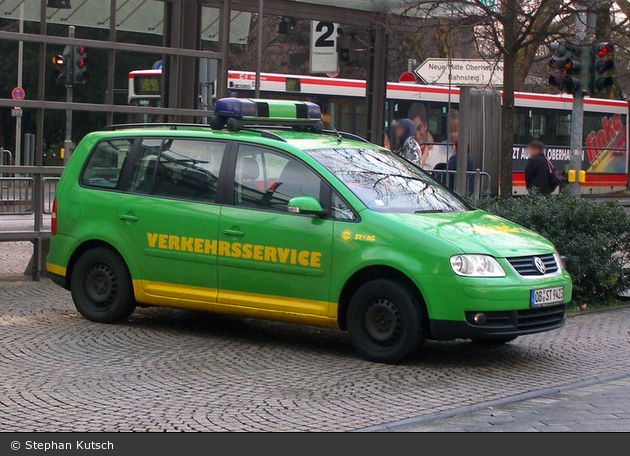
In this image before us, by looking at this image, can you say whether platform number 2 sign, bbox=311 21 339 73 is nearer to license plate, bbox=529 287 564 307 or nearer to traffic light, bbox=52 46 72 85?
traffic light, bbox=52 46 72 85

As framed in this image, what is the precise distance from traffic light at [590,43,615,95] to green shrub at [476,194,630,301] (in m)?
6.31

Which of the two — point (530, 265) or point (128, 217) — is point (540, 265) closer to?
point (530, 265)

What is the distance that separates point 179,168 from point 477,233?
2680mm

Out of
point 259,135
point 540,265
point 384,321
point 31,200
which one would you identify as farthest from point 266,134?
point 31,200

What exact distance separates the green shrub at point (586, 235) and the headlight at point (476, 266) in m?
3.50

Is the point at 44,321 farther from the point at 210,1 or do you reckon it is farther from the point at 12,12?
the point at 210,1

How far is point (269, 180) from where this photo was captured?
8.89 meters

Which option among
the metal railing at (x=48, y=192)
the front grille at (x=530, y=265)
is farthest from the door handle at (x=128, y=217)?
the metal railing at (x=48, y=192)

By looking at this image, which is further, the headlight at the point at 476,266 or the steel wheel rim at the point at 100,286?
the steel wheel rim at the point at 100,286

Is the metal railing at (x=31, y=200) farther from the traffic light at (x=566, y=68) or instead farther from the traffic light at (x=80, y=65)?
the traffic light at (x=566, y=68)

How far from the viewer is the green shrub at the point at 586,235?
11336mm

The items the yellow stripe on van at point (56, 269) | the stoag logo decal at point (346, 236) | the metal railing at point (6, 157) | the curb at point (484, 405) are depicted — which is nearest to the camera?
the curb at point (484, 405)
